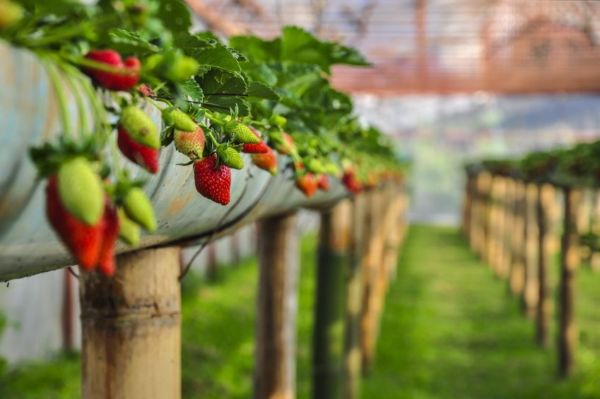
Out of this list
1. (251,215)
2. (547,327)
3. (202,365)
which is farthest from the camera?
(547,327)

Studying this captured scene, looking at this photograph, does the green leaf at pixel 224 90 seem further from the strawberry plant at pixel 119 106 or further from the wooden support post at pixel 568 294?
the wooden support post at pixel 568 294

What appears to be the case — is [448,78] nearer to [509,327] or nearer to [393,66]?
[393,66]

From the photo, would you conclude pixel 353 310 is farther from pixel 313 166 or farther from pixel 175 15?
pixel 175 15

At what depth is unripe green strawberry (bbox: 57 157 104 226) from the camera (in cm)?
65

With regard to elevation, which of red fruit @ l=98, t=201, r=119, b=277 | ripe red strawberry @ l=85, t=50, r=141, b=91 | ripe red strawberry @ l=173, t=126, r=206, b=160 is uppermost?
ripe red strawberry @ l=85, t=50, r=141, b=91

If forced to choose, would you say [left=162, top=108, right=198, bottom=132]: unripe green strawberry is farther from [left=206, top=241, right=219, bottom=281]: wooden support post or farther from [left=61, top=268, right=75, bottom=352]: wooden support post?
[left=206, top=241, right=219, bottom=281]: wooden support post

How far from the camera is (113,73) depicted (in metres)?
0.73

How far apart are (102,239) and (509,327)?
9545 millimetres

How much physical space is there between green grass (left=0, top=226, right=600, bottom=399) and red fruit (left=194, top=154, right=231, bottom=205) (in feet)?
14.9

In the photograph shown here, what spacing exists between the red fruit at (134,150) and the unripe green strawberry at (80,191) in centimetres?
11

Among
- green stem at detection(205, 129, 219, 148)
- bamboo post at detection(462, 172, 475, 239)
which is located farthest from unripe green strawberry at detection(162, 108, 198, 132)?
bamboo post at detection(462, 172, 475, 239)

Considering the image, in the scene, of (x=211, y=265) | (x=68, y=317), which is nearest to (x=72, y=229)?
(x=68, y=317)

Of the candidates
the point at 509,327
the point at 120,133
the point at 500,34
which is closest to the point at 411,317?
the point at 509,327

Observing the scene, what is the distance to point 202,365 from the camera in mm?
6938
